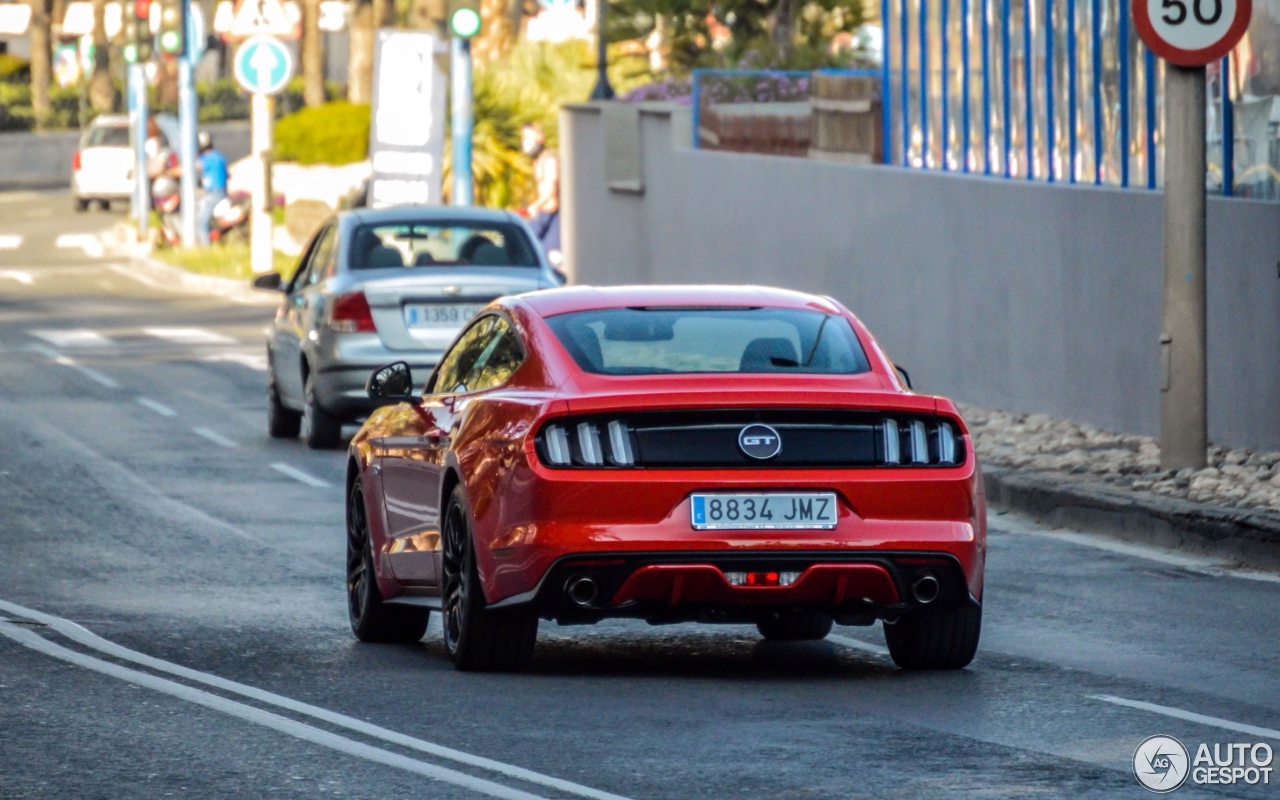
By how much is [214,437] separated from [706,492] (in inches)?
447

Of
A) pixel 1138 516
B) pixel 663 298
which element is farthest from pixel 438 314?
pixel 663 298

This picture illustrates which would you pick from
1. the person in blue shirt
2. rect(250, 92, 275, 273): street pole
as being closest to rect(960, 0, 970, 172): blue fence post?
rect(250, 92, 275, 273): street pole

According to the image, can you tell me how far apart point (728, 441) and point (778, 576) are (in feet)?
1.49

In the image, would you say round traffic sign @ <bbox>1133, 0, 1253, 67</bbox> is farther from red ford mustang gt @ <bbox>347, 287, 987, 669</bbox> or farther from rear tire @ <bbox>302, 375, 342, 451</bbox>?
rear tire @ <bbox>302, 375, 342, 451</bbox>

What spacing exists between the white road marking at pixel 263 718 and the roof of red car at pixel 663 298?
1.85 metres

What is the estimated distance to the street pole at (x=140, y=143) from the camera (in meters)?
46.9

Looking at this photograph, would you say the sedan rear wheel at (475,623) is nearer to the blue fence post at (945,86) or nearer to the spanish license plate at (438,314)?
the spanish license plate at (438,314)

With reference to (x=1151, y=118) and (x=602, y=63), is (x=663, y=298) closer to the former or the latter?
(x=1151, y=118)

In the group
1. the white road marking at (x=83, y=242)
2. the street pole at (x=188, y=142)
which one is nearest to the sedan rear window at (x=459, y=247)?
the street pole at (x=188, y=142)

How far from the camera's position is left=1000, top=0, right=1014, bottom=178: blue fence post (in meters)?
22.0

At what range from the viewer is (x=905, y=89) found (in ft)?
80.5

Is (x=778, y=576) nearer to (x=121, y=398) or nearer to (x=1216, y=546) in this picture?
(x=1216, y=546)

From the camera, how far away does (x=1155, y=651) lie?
10328 mm

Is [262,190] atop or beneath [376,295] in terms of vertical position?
beneath
